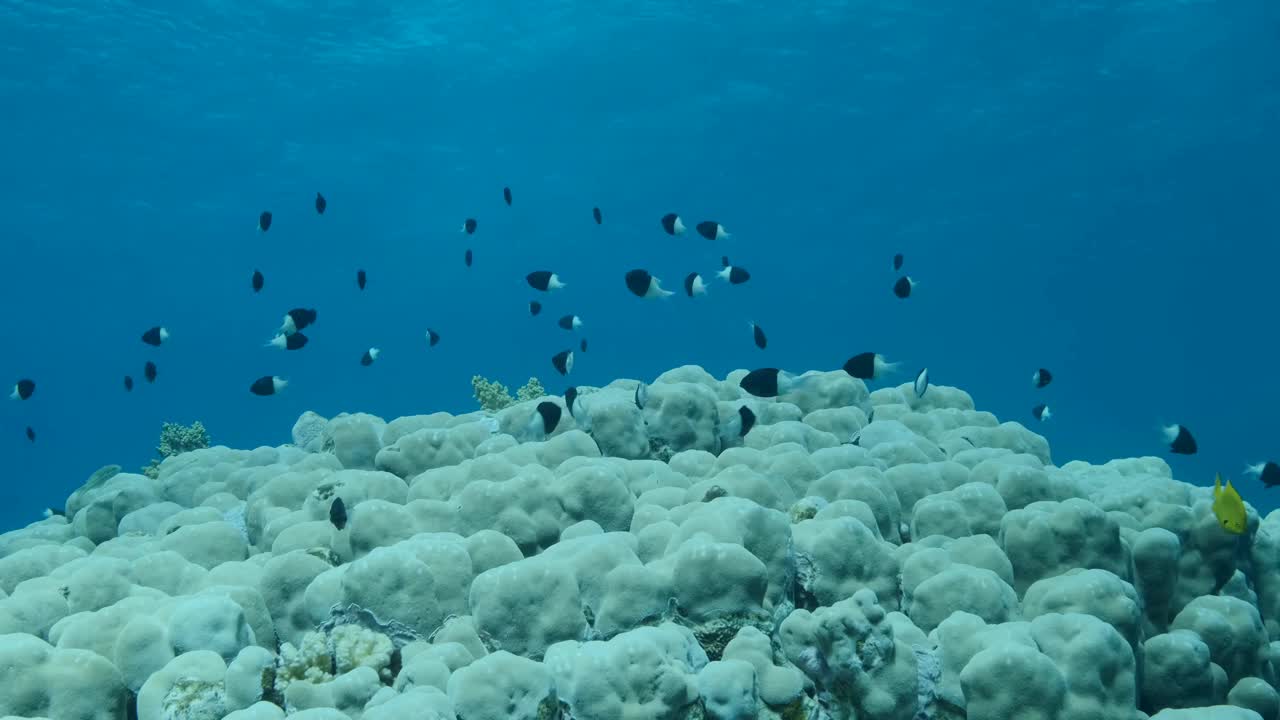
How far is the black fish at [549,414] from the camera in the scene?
20.7 ft

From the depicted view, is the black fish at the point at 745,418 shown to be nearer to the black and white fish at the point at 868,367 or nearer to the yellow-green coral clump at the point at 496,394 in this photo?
the black and white fish at the point at 868,367

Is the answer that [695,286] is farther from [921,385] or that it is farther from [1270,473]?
[1270,473]

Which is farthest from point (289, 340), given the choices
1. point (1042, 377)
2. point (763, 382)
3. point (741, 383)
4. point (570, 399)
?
point (1042, 377)

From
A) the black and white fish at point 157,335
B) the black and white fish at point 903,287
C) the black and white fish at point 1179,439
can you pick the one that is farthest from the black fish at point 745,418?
the black and white fish at point 157,335

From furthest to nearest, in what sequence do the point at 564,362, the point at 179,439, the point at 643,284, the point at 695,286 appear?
the point at 179,439, the point at 695,286, the point at 564,362, the point at 643,284

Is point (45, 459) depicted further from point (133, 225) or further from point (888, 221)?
point (888, 221)

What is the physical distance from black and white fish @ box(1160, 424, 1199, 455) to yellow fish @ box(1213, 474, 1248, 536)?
4021 millimetres

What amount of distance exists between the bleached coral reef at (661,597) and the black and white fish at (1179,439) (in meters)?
3.03

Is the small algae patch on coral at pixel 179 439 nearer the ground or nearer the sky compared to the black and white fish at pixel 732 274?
nearer the ground

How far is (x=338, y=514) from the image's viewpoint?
471 cm

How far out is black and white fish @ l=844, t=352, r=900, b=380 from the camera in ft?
24.1

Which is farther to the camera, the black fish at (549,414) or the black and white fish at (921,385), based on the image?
the black and white fish at (921,385)

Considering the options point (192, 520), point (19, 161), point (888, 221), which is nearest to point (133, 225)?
point (19, 161)

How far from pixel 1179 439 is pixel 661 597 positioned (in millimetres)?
7631
